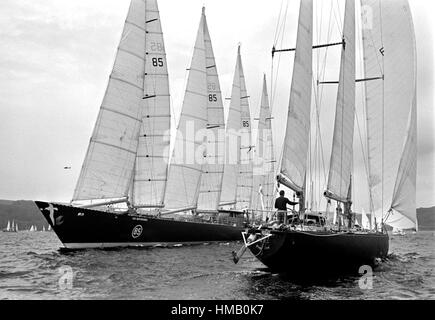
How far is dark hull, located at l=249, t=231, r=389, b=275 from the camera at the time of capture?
689 inches

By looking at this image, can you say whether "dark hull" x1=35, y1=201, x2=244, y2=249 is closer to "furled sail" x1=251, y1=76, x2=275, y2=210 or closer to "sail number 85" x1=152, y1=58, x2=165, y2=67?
"sail number 85" x1=152, y1=58, x2=165, y2=67

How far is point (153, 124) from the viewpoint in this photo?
1385 inches

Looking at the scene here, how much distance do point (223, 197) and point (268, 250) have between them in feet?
103

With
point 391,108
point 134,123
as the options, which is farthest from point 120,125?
point 391,108

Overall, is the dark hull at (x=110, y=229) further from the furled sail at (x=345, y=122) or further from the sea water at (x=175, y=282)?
the furled sail at (x=345, y=122)

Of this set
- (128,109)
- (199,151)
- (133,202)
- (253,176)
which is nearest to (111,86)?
(128,109)

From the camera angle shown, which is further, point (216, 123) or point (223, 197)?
point (223, 197)

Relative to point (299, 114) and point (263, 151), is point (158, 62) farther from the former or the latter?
point (263, 151)

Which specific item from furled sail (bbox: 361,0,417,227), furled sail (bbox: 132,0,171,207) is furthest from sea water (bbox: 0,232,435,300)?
furled sail (bbox: 132,0,171,207)

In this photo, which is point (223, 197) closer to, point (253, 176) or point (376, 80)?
point (253, 176)

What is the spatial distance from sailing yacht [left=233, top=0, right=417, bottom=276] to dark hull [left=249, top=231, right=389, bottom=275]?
0.12ft

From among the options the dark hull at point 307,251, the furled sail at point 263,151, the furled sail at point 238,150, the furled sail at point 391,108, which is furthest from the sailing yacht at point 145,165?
the furled sail at point 391,108
